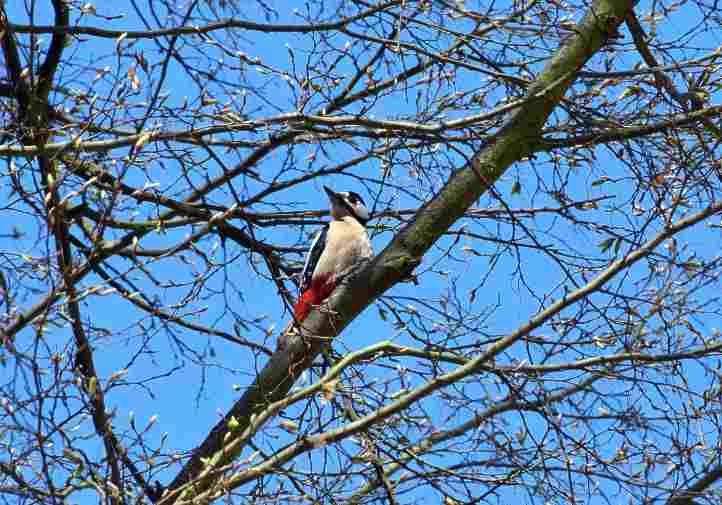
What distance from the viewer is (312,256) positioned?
21.1 ft

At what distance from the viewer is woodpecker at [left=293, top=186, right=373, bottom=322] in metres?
6.22

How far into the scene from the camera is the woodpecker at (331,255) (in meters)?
6.22

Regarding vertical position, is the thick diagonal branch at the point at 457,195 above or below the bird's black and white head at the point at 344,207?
below

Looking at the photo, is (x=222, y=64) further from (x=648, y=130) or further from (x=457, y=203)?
(x=648, y=130)

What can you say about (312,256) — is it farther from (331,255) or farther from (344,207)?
(344,207)

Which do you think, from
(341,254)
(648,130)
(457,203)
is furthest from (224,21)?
(341,254)

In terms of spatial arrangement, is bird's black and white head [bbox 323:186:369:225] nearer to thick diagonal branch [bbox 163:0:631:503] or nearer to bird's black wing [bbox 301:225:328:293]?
bird's black wing [bbox 301:225:328:293]

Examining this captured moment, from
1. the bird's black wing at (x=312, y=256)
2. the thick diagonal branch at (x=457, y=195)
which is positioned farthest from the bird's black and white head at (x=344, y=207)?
the thick diagonal branch at (x=457, y=195)

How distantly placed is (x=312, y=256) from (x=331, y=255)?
19 cm

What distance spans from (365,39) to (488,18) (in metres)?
0.56

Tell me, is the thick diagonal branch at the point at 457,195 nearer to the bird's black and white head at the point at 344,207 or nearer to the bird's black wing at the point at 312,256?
the bird's black wing at the point at 312,256

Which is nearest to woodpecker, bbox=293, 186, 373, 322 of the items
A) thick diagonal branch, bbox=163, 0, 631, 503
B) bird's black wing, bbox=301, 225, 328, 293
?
bird's black wing, bbox=301, 225, 328, 293

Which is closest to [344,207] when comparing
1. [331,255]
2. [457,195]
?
[331,255]

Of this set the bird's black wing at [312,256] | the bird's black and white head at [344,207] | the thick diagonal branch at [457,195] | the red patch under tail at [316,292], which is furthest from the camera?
the bird's black and white head at [344,207]
